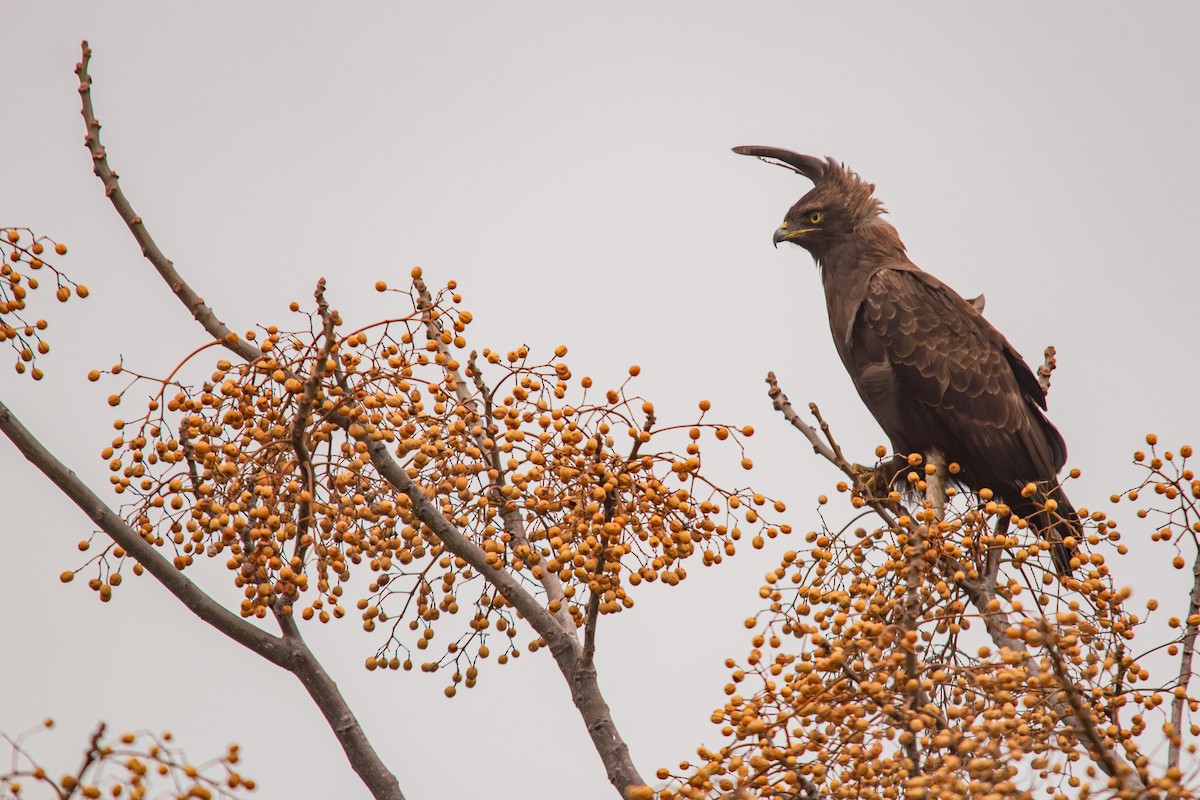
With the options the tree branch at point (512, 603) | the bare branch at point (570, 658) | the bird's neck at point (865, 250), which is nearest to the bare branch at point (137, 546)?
the tree branch at point (512, 603)

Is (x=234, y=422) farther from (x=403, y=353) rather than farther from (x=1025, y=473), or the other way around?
(x=1025, y=473)

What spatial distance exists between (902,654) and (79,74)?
10.4 feet

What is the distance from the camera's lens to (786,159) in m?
8.95

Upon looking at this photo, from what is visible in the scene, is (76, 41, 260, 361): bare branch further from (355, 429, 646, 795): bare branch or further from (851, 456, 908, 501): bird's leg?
(851, 456, 908, 501): bird's leg

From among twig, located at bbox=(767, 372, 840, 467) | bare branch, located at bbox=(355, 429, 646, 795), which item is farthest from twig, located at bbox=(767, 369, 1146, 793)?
bare branch, located at bbox=(355, 429, 646, 795)

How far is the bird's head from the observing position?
340 inches

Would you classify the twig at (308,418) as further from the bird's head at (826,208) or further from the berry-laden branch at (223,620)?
the bird's head at (826,208)

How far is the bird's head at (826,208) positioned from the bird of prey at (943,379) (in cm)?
35

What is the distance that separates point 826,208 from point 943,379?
1626 mm

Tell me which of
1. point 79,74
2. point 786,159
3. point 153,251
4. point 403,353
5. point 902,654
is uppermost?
point 786,159

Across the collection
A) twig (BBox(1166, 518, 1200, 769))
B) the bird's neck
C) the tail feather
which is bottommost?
twig (BBox(1166, 518, 1200, 769))

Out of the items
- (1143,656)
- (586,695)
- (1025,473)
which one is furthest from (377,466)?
(1025,473)

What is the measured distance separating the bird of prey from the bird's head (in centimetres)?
35

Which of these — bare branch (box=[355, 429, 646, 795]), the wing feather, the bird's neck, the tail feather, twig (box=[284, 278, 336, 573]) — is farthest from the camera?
the bird's neck
